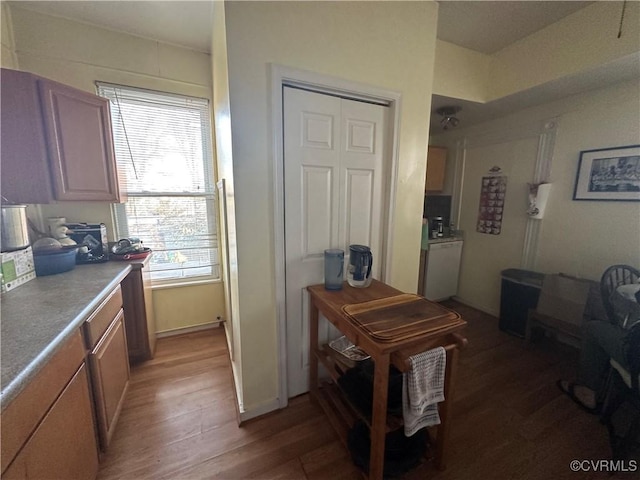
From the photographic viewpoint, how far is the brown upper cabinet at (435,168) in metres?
3.28

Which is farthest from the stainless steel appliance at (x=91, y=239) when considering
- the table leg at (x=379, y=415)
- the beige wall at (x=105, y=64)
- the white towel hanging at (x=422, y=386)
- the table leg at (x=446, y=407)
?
the table leg at (x=446, y=407)

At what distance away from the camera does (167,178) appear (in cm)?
236

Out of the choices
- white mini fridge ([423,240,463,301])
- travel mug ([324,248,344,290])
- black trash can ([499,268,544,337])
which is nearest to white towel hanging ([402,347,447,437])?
travel mug ([324,248,344,290])

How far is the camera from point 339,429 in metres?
1.38

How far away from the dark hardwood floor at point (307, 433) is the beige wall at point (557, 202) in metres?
1.04

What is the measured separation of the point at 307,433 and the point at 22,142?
2.47m

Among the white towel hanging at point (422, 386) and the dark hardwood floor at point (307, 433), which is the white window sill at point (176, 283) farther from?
the white towel hanging at point (422, 386)

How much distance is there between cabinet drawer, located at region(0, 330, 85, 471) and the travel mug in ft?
4.02

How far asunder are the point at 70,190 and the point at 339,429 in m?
2.32

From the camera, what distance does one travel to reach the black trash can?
242 centimetres

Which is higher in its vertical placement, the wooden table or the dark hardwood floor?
the wooden table

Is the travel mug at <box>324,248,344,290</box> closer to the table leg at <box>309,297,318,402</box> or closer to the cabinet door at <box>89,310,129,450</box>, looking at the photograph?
the table leg at <box>309,297,318,402</box>

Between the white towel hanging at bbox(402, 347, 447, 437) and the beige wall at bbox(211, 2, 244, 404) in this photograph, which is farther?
the beige wall at bbox(211, 2, 244, 404)

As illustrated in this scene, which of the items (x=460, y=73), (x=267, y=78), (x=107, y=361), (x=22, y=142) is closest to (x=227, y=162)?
(x=267, y=78)
